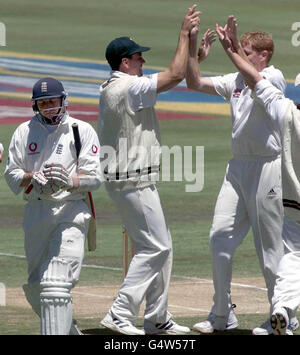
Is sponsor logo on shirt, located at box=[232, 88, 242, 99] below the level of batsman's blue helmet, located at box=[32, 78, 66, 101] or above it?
below

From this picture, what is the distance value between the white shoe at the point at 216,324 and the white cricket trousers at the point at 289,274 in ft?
4.69

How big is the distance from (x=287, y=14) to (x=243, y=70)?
27834 mm

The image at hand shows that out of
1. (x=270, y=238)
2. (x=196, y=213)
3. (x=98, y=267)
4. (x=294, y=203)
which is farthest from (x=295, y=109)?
(x=196, y=213)

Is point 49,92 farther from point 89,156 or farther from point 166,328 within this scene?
point 166,328

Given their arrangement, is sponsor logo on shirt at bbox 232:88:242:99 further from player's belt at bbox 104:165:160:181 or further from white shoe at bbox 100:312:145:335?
white shoe at bbox 100:312:145:335

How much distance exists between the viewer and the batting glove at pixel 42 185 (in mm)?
9328

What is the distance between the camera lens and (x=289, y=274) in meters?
9.16

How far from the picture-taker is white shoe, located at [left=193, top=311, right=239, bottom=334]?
414 inches

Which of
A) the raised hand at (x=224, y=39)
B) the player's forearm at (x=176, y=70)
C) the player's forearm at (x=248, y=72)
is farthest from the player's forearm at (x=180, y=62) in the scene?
the player's forearm at (x=248, y=72)

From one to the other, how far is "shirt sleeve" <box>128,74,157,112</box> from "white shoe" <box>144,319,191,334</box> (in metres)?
1.78

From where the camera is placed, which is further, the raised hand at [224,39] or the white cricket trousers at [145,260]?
the white cricket trousers at [145,260]

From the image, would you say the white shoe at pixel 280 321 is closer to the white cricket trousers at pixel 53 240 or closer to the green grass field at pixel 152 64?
the white cricket trousers at pixel 53 240

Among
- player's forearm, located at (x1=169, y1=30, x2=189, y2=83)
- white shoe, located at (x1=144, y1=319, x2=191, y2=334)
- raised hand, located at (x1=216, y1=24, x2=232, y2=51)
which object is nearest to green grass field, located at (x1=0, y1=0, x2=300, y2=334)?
white shoe, located at (x1=144, y1=319, x2=191, y2=334)
